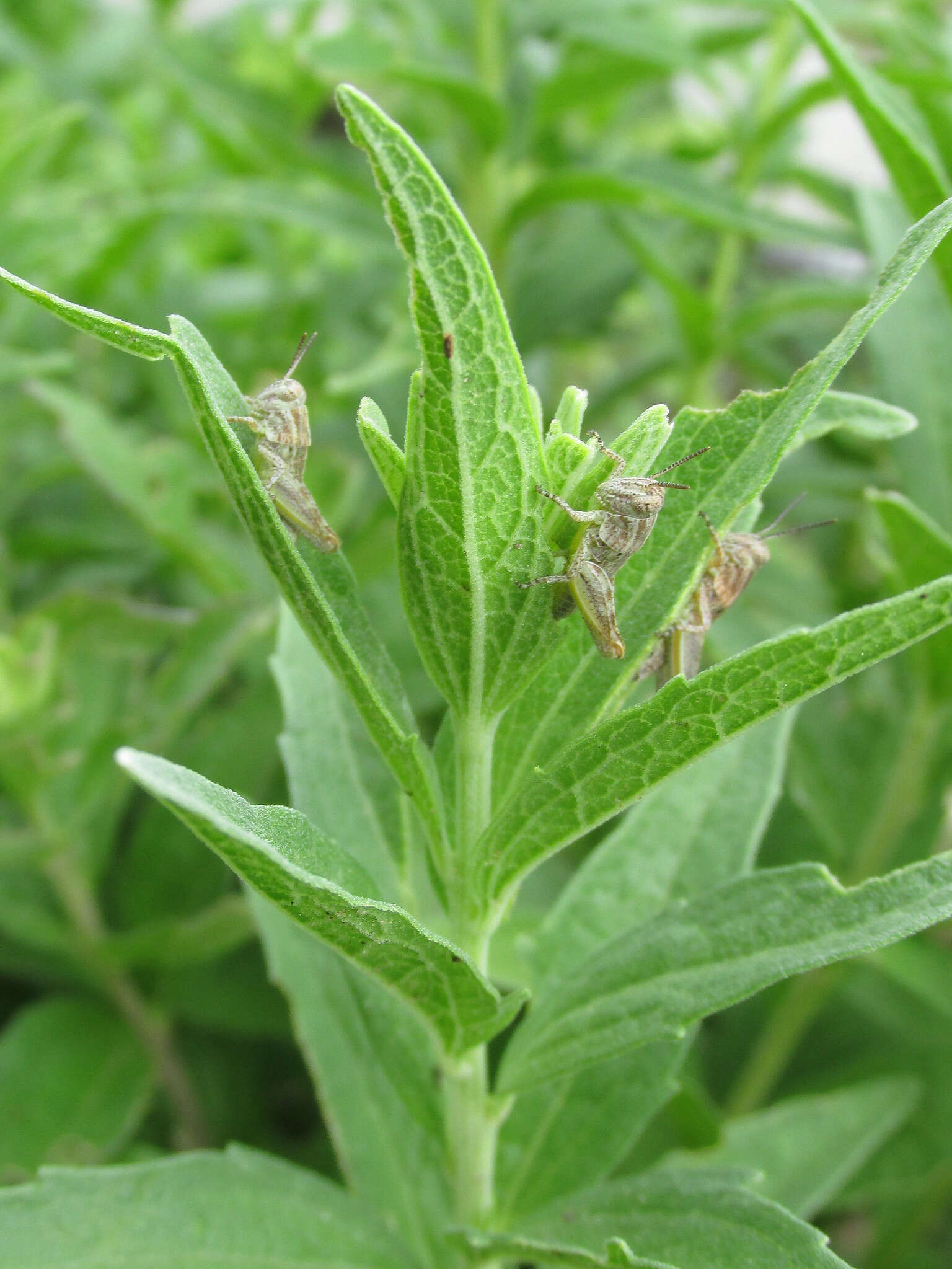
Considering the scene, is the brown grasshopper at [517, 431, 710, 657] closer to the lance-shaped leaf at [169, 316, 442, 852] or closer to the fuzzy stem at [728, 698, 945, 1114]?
the lance-shaped leaf at [169, 316, 442, 852]

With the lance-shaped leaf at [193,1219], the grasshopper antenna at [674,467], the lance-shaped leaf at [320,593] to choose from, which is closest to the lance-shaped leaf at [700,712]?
the lance-shaped leaf at [320,593]

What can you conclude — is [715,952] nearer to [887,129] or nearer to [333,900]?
[333,900]

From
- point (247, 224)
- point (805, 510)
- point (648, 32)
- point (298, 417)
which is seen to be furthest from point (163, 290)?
point (298, 417)

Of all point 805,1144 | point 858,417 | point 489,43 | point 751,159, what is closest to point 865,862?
point 805,1144

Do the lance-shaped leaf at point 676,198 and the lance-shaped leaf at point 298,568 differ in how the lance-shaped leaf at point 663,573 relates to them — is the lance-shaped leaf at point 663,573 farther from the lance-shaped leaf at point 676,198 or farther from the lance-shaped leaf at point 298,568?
the lance-shaped leaf at point 676,198

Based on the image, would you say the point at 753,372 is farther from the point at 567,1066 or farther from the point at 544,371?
the point at 567,1066

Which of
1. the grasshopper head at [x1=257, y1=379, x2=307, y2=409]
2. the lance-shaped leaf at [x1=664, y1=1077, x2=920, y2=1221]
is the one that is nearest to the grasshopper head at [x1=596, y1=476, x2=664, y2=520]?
the grasshopper head at [x1=257, y1=379, x2=307, y2=409]
